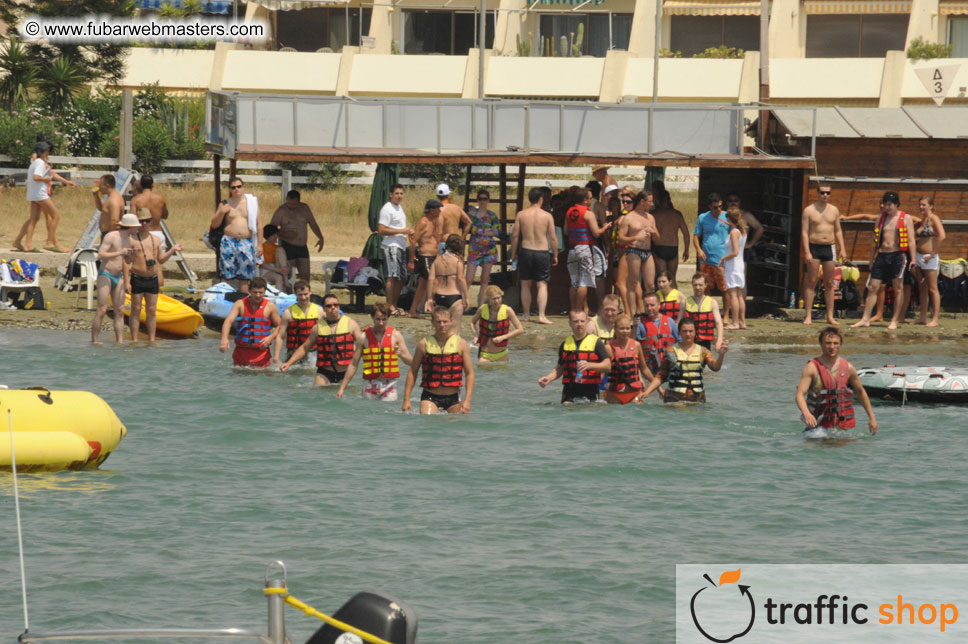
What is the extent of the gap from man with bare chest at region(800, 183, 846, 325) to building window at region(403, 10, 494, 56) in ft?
89.4

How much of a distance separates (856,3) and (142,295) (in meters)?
29.8

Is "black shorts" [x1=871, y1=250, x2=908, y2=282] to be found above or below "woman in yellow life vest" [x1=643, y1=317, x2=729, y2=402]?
above

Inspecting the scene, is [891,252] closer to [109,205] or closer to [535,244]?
[535,244]

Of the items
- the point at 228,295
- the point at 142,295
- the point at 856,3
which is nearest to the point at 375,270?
the point at 228,295

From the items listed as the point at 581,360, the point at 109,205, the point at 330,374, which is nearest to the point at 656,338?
the point at 581,360

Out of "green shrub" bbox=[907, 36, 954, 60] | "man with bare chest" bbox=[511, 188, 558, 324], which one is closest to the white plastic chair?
"man with bare chest" bbox=[511, 188, 558, 324]

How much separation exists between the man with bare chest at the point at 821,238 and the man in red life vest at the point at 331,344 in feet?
22.7

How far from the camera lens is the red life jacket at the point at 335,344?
50.3 feet

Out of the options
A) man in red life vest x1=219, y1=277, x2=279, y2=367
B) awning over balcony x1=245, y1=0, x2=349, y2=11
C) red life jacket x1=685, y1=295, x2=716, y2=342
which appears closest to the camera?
man in red life vest x1=219, y1=277, x2=279, y2=367

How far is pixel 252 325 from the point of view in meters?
16.1

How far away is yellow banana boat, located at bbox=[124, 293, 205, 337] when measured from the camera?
18.5m

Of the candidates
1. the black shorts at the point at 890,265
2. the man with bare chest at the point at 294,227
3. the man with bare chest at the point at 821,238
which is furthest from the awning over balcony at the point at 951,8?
the man with bare chest at the point at 294,227

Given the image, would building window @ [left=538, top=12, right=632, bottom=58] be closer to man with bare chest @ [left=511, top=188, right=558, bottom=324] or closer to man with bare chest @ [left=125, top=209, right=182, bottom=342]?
man with bare chest @ [left=511, top=188, right=558, bottom=324]

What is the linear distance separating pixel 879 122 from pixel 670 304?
6.09 meters
